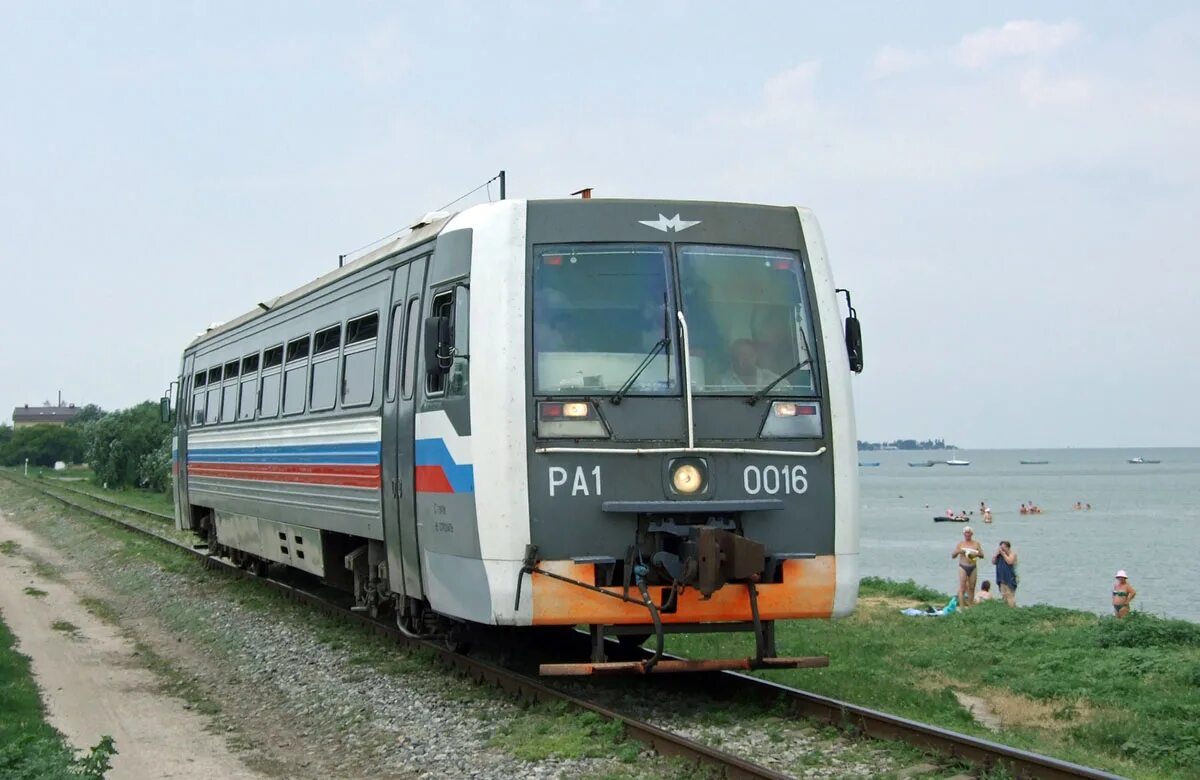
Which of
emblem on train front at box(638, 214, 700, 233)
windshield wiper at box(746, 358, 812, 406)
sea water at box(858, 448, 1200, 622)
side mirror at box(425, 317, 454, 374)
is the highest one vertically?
emblem on train front at box(638, 214, 700, 233)

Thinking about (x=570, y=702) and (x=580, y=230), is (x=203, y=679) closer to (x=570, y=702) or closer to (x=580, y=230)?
(x=570, y=702)

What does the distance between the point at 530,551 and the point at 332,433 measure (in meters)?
4.27

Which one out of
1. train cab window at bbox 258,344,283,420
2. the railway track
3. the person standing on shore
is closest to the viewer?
the railway track

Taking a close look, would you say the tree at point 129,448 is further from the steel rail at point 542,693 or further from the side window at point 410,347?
the side window at point 410,347

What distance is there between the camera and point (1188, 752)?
883cm

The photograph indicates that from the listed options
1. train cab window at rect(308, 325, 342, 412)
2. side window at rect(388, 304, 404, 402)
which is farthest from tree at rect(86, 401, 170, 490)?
side window at rect(388, 304, 404, 402)

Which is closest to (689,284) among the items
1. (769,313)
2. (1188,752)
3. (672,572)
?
(769,313)

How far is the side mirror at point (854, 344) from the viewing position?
9.56m

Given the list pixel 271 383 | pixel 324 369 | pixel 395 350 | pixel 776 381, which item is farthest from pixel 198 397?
pixel 776 381

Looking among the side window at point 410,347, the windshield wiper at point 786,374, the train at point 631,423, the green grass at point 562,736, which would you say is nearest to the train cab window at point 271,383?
the side window at point 410,347

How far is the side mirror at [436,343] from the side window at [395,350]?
4.62ft

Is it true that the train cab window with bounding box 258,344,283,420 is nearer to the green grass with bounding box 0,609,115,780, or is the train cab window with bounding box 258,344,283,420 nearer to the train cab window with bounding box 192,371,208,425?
the green grass with bounding box 0,609,115,780

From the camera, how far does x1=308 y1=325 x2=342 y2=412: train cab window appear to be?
12523 millimetres

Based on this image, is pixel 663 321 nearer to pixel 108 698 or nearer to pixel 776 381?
pixel 776 381
